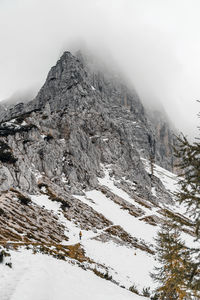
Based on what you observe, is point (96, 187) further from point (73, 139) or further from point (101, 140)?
point (101, 140)

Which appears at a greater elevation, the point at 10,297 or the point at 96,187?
the point at 10,297

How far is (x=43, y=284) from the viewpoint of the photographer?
11812 mm

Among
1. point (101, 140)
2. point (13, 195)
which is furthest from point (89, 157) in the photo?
point (13, 195)

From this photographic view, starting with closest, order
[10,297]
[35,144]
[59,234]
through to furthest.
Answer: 1. [10,297]
2. [59,234]
3. [35,144]

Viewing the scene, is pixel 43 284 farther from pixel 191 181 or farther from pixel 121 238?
pixel 121 238

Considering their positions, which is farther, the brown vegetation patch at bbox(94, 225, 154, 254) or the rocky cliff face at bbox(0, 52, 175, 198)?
the rocky cliff face at bbox(0, 52, 175, 198)

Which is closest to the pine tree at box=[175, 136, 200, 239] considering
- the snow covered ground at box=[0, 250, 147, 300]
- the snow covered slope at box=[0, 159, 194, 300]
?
the snow covered slope at box=[0, 159, 194, 300]

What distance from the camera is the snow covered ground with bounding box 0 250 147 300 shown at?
33.3ft

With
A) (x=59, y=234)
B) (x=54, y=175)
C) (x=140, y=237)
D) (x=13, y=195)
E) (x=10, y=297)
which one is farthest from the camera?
(x=54, y=175)

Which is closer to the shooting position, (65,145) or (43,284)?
(43,284)

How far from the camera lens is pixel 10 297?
30.5 ft

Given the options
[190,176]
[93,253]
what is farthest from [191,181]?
[93,253]

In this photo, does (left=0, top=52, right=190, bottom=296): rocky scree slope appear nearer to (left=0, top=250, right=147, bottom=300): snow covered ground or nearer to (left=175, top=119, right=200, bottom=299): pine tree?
(left=175, top=119, right=200, bottom=299): pine tree

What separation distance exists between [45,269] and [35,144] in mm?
75260
